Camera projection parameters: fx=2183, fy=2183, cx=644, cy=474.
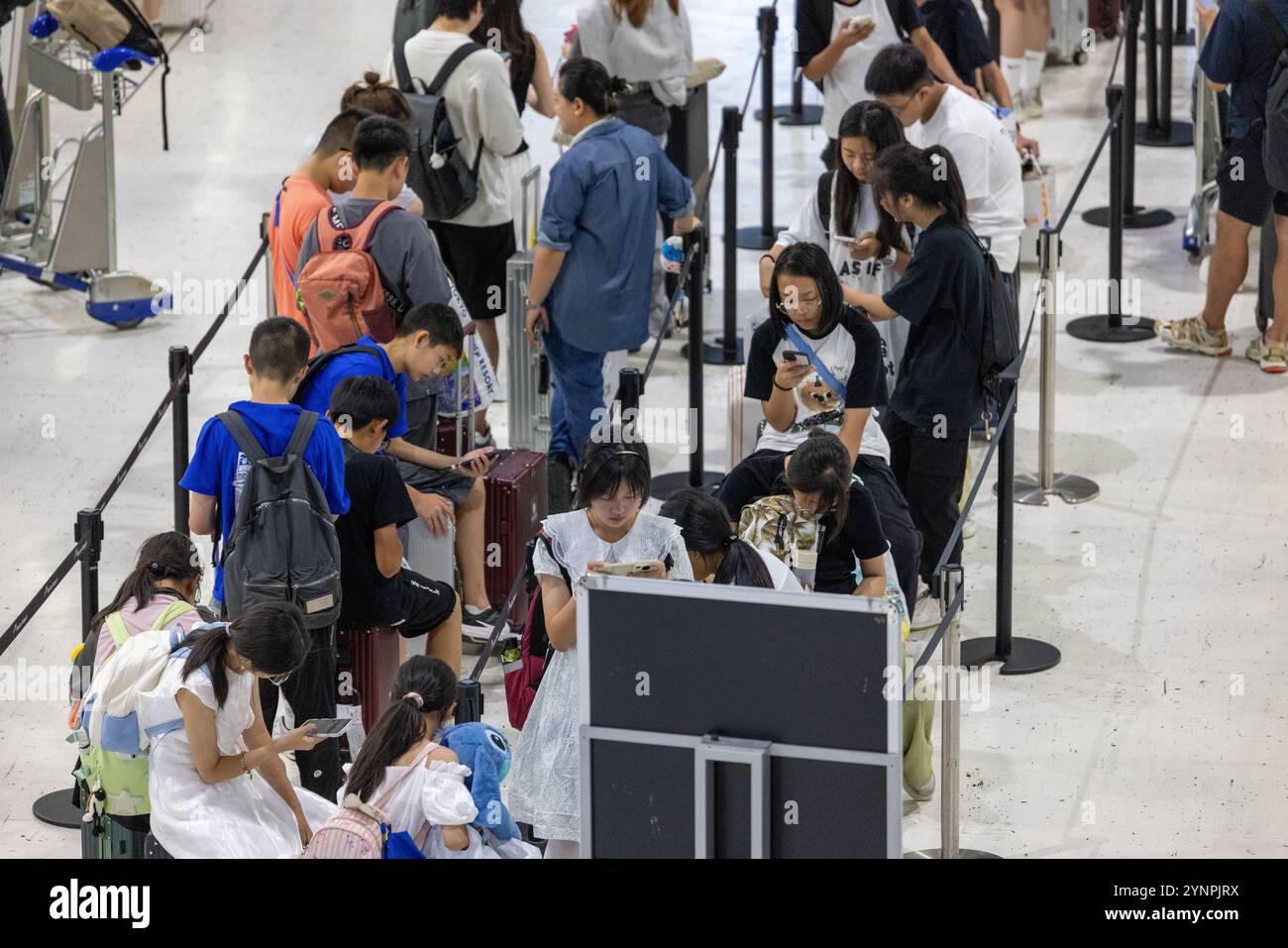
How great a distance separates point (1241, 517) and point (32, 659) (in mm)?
4718

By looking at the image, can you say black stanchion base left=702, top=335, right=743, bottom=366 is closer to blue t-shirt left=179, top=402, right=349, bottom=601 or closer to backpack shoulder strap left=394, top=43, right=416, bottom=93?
backpack shoulder strap left=394, top=43, right=416, bottom=93

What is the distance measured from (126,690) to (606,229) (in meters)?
3.35

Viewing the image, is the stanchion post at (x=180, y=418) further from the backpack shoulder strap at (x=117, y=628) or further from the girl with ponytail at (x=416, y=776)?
the girl with ponytail at (x=416, y=776)

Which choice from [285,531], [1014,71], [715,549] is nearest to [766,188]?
[1014,71]

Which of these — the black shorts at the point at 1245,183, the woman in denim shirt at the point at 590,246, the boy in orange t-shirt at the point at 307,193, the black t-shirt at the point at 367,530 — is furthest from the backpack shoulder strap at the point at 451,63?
the black shorts at the point at 1245,183

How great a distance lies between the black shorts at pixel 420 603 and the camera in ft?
22.2

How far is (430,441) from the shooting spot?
756 cm

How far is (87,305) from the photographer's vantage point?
11.0m

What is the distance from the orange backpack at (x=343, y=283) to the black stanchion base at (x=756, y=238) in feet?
15.3

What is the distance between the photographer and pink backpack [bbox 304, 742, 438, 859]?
5258 mm

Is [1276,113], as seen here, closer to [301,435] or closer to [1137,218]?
[1137,218]

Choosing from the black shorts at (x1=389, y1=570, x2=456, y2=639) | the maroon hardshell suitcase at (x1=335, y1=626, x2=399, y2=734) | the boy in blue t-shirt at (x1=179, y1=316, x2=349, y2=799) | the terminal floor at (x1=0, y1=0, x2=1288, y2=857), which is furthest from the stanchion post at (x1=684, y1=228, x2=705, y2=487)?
the boy in blue t-shirt at (x1=179, y1=316, x2=349, y2=799)

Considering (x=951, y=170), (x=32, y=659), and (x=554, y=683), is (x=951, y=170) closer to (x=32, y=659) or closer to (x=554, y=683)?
(x=554, y=683)
